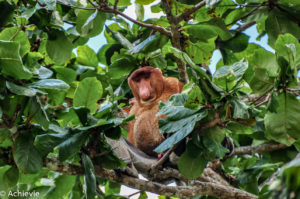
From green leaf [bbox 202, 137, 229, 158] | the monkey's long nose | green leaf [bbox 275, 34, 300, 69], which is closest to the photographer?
green leaf [bbox 275, 34, 300, 69]

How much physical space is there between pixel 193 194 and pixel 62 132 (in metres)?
0.73

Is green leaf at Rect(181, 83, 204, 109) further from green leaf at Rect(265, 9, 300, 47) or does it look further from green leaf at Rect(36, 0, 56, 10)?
green leaf at Rect(36, 0, 56, 10)

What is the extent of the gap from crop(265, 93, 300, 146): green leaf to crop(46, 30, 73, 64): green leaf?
1.18 meters

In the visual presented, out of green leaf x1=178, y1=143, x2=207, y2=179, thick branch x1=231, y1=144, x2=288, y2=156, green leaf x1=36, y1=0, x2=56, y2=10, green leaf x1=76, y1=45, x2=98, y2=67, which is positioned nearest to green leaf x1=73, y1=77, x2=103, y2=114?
green leaf x1=36, y1=0, x2=56, y2=10

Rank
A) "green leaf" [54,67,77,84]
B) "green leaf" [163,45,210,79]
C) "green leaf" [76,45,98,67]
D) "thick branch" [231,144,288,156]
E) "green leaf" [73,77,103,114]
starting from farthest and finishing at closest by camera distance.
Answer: "green leaf" [76,45,98,67]
"green leaf" [54,67,77,84]
"thick branch" [231,144,288,156]
"green leaf" [73,77,103,114]
"green leaf" [163,45,210,79]

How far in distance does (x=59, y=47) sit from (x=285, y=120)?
4.26ft

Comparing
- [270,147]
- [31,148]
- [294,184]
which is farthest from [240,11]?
[294,184]

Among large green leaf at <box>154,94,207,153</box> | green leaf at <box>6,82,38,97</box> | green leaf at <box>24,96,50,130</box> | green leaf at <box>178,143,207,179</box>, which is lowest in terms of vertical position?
green leaf at <box>178,143,207,179</box>

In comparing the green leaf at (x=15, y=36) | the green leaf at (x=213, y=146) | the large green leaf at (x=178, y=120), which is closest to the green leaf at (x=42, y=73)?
the green leaf at (x=15, y=36)

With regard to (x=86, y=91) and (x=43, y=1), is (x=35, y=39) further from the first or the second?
(x=86, y=91)

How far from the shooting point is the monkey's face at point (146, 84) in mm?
2838

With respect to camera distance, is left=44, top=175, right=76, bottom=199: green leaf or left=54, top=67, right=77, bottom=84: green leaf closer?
left=44, top=175, right=76, bottom=199: green leaf

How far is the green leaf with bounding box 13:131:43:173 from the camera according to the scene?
5.74 feet

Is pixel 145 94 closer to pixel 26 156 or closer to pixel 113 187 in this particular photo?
pixel 113 187
